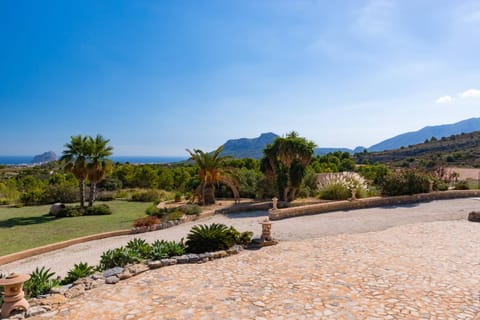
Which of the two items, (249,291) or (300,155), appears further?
(300,155)

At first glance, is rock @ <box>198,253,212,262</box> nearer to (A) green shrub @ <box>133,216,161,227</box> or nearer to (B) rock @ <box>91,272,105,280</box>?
(B) rock @ <box>91,272,105,280</box>

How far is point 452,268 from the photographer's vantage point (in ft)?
20.4

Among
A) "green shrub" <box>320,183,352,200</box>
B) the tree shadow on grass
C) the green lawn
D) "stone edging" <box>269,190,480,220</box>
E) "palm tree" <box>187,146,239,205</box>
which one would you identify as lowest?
the green lawn

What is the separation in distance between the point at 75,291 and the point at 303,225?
7.69 meters

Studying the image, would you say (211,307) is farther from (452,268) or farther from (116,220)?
(116,220)

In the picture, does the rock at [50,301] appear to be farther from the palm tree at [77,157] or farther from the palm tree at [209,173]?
the palm tree at [77,157]

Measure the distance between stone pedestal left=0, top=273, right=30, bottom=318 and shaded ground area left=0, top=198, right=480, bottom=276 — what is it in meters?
2.90

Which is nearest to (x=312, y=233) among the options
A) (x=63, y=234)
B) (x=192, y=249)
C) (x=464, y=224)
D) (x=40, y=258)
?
(x=192, y=249)

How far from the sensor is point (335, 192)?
15.4m

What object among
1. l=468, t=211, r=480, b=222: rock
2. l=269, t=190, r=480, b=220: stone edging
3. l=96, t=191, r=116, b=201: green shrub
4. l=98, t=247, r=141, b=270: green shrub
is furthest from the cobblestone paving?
l=96, t=191, r=116, b=201: green shrub

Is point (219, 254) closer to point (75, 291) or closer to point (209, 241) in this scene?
point (209, 241)

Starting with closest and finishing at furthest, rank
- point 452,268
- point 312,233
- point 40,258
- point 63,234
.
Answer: point 452,268 < point 40,258 < point 312,233 < point 63,234

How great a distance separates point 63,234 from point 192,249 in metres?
7.08

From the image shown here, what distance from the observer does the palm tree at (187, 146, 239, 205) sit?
16547mm
